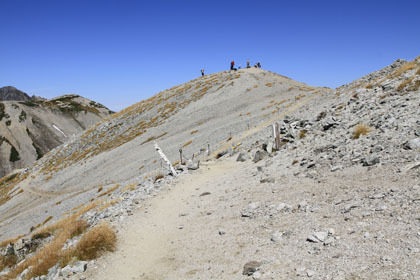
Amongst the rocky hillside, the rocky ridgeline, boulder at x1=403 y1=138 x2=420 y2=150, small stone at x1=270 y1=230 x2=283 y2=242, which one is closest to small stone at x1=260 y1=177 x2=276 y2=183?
the rocky ridgeline

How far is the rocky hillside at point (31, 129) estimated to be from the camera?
14488 cm

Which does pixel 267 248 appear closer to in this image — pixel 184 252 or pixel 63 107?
pixel 184 252

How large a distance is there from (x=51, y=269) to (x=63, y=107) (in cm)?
21533

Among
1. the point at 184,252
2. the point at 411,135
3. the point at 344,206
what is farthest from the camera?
the point at 411,135

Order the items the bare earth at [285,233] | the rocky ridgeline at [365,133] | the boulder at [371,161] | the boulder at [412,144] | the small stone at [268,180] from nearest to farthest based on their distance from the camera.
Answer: the bare earth at [285,233] → the boulder at [412,144] → the boulder at [371,161] → the rocky ridgeline at [365,133] → the small stone at [268,180]

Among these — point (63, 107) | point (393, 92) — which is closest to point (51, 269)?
point (393, 92)

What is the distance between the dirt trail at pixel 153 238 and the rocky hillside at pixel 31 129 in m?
137

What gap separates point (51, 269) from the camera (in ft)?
32.4

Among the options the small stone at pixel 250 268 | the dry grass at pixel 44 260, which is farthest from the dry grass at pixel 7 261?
the small stone at pixel 250 268

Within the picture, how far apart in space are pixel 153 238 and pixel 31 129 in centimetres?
18358

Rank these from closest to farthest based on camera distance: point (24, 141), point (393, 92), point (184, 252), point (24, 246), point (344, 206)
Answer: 1. point (344, 206)
2. point (184, 252)
3. point (24, 246)
4. point (393, 92)
5. point (24, 141)

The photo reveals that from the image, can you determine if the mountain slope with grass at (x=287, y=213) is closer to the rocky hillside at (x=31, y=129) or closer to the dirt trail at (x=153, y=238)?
the dirt trail at (x=153, y=238)

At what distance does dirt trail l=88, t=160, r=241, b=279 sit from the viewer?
361 inches

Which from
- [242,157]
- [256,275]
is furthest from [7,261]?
[256,275]
